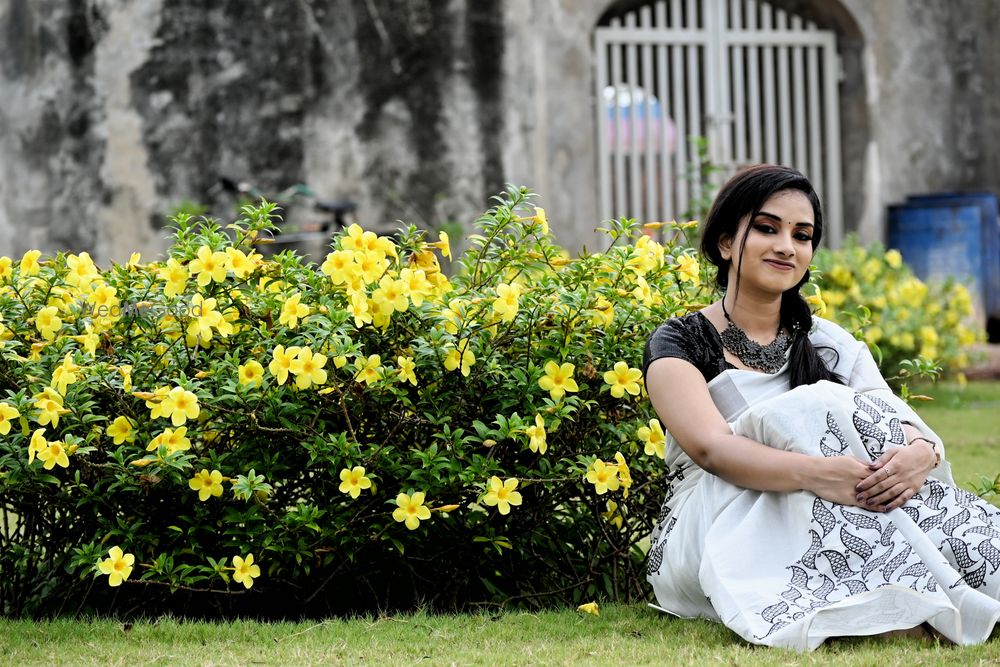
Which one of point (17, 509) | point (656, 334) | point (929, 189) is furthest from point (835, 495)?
point (929, 189)

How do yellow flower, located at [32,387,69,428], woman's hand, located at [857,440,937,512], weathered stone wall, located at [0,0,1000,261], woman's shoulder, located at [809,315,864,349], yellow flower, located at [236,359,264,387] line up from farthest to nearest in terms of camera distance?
weathered stone wall, located at [0,0,1000,261] → woman's shoulder, located at [809,315,864,349] → yellow flower, located at [236,359,264,387] → yellow flower, located at [32,387,69,428] → woman's hand, located at [857,440,937,512]

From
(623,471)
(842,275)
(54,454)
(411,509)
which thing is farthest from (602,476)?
(842,275)

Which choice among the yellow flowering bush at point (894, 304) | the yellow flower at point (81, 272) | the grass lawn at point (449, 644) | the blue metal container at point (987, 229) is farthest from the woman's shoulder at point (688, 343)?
the blue metal container at point (987, 229)

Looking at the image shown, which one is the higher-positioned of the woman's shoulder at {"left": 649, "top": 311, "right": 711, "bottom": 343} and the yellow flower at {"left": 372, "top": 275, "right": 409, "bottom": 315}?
the yellow flower at {"left": 372, "top": 275, "right": 409, "bottom": 315}

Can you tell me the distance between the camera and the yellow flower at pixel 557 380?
2.95 m

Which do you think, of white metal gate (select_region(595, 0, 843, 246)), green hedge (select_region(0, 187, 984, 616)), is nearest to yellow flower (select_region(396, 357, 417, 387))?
green hedge (select_region(0, 187, 984, 616))

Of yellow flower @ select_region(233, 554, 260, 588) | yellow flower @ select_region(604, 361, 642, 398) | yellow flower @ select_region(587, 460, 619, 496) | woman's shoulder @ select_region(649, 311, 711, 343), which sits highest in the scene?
woman's shoulder @ select_region(649, 311, 711, 343)

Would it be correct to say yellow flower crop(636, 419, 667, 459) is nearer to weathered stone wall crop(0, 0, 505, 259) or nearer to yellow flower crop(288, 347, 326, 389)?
yellow flower crop(288, 347, 326, 389)

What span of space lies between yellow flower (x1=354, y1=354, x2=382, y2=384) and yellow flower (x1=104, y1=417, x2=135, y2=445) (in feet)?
1.63

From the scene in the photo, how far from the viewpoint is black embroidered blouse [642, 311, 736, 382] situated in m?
2.92

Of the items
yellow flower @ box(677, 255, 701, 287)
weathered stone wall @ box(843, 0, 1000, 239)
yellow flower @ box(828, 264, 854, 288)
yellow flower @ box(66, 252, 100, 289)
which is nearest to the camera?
yellow flower @ box(66, 252, 100, 289)

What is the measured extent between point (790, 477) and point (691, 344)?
0.41 metres

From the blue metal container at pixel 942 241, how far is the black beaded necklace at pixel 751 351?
672cm

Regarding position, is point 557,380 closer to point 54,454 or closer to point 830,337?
point 830,337
